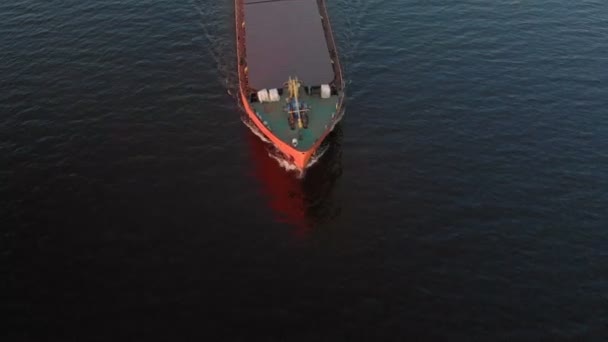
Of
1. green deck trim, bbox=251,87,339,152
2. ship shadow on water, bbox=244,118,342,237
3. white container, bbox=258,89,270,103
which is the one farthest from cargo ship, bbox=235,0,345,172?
ship shadow on water, bbox=244,118,342,237

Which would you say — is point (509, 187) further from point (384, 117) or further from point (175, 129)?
point (175, 129)

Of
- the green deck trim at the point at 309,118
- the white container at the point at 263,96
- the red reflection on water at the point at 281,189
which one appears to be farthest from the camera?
the white container at the point at 263,96

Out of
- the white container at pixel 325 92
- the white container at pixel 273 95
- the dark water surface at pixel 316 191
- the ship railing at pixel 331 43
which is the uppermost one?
the ship railing at pixel 331 43

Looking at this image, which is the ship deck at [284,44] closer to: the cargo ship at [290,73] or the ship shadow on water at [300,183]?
the cargo ship at [290,73]

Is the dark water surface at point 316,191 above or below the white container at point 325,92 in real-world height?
below

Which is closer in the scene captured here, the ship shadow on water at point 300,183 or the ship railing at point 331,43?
the ship shadow on water at point 300,183

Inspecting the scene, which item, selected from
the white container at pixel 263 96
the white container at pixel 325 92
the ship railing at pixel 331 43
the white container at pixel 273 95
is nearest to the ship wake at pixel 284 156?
the white container at pixel 263 96

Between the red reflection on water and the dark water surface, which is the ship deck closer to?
the dark water surface

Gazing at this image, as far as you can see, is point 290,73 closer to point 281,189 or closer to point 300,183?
point 300,183

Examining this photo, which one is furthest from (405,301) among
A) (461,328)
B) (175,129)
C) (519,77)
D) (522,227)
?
(519,77)

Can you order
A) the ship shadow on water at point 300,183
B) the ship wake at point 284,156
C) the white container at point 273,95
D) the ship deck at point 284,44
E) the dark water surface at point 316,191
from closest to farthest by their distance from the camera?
the dark water surface at point 316,191
the ship shadow on water at point 300,183
the ship wake at point 284,156
the white container at point 273,95
the ship deck at point 284,44
